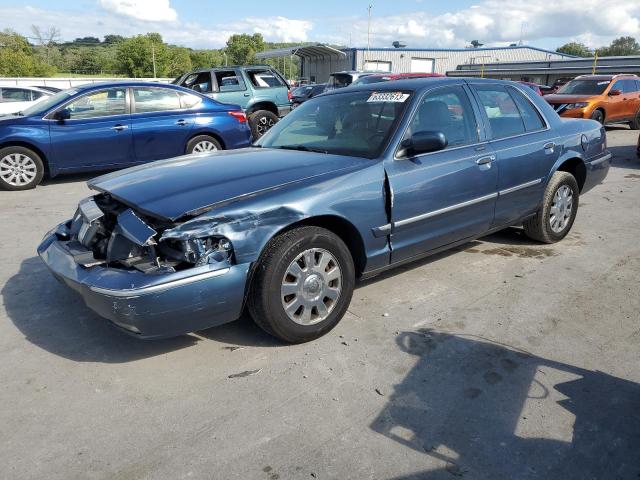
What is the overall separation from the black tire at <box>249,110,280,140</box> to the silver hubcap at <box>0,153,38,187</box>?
17.3 feet

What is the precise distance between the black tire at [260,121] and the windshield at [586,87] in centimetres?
850

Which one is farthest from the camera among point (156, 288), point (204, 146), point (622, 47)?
point (622, 47)

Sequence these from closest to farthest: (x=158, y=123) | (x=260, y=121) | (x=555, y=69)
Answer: (x=158, y=123), (x=260, y=121), (x=555, y=69)

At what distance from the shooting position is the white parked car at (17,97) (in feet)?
50.1

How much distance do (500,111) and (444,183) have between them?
47.7 inches

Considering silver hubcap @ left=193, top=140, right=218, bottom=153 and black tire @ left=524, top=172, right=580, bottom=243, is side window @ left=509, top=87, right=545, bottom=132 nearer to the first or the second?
black tire @ left=524, top=172, right=580, bottom=243

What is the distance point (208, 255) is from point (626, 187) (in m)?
7.41

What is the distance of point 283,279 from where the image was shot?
10.4 ft

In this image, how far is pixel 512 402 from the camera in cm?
277

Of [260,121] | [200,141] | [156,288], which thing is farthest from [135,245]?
[260,121]

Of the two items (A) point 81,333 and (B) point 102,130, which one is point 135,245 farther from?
(B) point 102,130

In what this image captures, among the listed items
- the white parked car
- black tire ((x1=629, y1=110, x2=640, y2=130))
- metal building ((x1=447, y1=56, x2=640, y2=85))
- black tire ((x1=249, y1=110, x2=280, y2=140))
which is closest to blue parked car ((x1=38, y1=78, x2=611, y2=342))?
black tire ((x1=249, y1=110, x2=280, y2=140))

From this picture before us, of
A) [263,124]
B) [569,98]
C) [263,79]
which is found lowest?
[263,124]

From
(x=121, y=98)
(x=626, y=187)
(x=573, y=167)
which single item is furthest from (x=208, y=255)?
(x=626, y=187)
